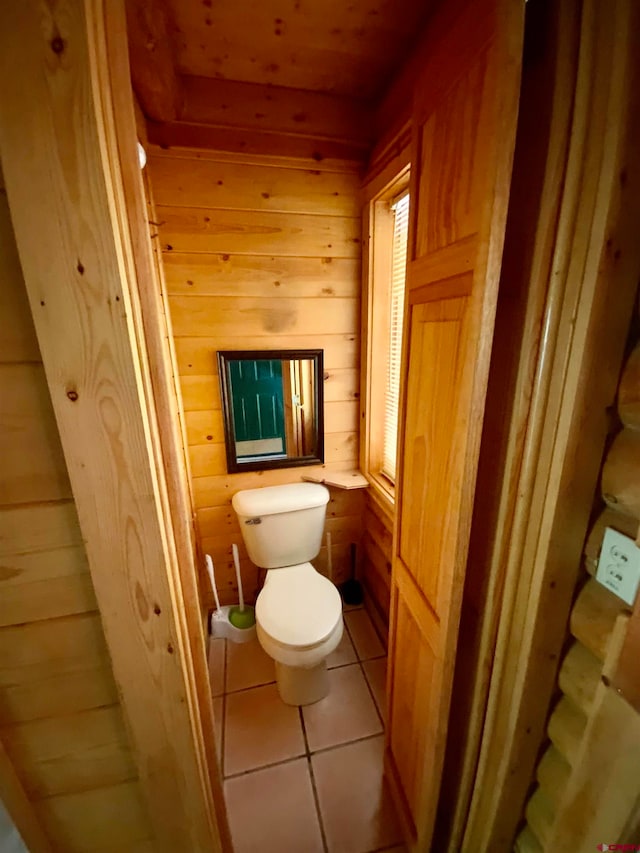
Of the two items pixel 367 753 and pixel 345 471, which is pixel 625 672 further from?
pixel 345 471

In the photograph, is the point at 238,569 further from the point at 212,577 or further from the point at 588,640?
the point at 588,640

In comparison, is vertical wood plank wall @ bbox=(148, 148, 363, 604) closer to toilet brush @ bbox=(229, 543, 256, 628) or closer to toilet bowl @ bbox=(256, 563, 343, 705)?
toilet brush @ bbox=(229, 543, 256, 628)

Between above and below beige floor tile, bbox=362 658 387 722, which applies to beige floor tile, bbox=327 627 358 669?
above

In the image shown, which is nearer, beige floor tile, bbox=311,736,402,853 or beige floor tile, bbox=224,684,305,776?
beige floor tile, bbox=311,736,402,853

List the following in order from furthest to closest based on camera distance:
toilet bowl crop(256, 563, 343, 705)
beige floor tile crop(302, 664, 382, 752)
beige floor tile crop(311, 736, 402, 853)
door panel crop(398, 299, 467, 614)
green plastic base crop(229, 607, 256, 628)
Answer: green plastic base crop(229, 607, 256, 628)
beige floor tile crop(302, 664, 382, 752)
toilet bowl crop(256, 563, 343, 705)
beige floor tile crop(311, 736, 402, 853)
door panel crop(398, 299, 467, 614)

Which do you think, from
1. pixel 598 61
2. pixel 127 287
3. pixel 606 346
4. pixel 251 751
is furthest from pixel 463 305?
pixel 251 751

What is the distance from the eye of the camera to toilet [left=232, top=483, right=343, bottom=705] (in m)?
1.29

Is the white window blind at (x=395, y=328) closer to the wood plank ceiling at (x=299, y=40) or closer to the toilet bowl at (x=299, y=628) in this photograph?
the wood plank ceiling at (x=299, y=40)

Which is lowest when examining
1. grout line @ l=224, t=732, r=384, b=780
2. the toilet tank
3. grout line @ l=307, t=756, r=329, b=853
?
grout line @ l=307, t=756, r=329, b=853

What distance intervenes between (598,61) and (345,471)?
161cm

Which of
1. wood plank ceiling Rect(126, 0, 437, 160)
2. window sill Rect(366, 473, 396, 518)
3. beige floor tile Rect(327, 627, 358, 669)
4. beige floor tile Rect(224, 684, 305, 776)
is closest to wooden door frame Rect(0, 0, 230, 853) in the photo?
wood plank ceiling Rect(126, 0, 437, 160)

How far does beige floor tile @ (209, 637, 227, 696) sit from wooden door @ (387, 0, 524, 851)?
938mm

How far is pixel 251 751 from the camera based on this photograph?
134 centimetres

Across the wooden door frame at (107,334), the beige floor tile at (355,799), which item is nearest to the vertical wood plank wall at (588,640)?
the beige floor tile at (355,799)
